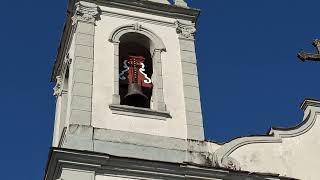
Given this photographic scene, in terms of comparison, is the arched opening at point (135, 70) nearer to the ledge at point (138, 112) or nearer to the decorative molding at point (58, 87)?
the ledge at point (138, 112)

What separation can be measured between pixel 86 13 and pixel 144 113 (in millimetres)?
2923

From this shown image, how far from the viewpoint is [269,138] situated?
1459cm

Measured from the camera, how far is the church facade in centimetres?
1341

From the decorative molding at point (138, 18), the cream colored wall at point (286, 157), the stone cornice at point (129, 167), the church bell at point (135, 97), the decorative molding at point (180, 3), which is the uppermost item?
the decorative molding at point (180, 3)

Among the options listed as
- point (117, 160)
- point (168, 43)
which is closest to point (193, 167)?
point (117, 160)

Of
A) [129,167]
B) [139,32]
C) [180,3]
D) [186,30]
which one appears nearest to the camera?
[129,167]

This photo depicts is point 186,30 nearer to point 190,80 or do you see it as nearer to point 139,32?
point 139,32

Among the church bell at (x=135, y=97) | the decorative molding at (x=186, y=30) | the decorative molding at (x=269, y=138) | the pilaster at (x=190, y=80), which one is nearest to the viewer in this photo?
the decorative molding at (x=269, y=138)

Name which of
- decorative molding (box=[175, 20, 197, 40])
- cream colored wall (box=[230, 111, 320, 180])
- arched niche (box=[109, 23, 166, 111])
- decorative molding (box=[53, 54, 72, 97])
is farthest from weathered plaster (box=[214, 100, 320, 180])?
decorative molding (box=[53, 54, 72, 97])

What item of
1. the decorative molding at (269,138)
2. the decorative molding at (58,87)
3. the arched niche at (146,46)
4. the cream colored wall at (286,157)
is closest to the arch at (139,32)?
the arched niche at (146,46)

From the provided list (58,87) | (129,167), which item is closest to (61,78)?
(58,87)

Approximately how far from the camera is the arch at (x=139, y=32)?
1584 centimetres

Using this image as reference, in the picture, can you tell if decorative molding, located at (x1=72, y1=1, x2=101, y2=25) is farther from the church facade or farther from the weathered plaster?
the weathered plaster

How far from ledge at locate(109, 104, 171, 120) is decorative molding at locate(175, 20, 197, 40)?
8.22 feet
